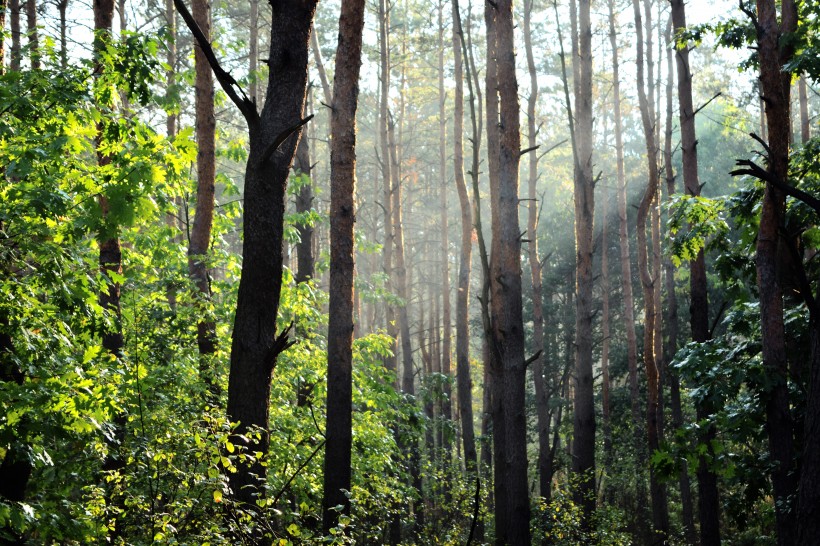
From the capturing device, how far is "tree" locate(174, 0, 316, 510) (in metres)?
5.26

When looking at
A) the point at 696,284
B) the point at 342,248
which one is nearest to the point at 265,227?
the point at 342,248

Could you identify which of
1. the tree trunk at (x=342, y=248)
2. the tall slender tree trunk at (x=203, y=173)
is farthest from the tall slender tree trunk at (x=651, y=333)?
the tall slender tree trunk at (x=203, y=173)

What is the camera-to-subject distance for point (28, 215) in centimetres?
560

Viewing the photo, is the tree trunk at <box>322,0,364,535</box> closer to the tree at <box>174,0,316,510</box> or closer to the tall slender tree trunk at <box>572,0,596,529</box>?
the tree at <box>174,0,316,510</box>

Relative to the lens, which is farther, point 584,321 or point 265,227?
point 584,321

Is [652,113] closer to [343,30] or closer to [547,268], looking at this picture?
[547,268]

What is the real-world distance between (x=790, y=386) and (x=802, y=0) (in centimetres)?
461

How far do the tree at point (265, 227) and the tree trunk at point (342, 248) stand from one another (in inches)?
148

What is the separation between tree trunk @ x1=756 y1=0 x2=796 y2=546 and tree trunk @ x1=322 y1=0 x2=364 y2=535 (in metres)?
4.75

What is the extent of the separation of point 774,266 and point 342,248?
5003mm

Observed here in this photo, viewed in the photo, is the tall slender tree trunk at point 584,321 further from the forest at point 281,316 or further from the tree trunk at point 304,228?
the tree trunk at point 304,228

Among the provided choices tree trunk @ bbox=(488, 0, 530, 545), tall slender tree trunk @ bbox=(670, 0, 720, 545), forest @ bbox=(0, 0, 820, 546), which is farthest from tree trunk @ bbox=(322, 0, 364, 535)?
tall slender tree trunk @ bbox=(670, 0, 720, 545)

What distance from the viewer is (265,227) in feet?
17.5

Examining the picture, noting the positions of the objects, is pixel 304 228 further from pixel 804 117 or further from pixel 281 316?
pixel 804 117
